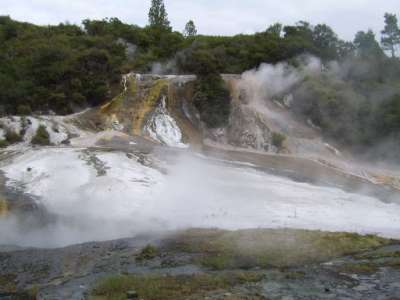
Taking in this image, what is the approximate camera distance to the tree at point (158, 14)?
3297 inches

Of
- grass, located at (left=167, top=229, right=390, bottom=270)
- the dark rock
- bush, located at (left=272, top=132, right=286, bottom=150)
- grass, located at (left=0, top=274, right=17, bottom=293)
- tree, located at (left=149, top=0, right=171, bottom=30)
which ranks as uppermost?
tree, located at (left=149, top=0, right=171, bottom=30)

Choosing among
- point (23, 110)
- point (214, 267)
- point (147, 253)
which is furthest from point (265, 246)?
point (23, 110)

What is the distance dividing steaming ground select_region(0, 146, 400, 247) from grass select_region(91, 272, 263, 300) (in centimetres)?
539

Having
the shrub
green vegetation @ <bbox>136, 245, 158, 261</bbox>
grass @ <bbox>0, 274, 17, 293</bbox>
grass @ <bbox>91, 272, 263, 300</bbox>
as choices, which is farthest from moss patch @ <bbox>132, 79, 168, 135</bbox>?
grass @ <bbox>91, 272, 263, 300</bbox>

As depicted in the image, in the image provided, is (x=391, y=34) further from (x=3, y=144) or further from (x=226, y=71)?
(x=3, y=144)

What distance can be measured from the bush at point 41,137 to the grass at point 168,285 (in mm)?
22025

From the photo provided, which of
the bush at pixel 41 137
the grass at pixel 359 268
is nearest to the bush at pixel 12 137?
the bush at pixel 41 137

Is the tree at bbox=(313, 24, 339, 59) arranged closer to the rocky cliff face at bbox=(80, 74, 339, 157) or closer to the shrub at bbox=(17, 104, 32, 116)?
the rocky cliff face at bbox=(80, 74, 339, 157)

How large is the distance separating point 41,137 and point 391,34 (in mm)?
56498

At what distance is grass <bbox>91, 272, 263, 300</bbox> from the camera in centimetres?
1582

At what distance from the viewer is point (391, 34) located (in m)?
76.0

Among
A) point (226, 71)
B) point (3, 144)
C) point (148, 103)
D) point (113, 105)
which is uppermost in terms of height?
point (226, 71)

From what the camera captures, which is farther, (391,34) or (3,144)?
(391,34)

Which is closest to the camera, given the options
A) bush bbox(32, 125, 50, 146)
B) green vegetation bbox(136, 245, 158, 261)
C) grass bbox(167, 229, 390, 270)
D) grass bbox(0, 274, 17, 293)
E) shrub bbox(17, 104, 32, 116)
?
grass bbox(0, 274, 17, 293)
